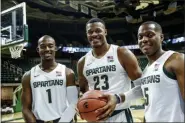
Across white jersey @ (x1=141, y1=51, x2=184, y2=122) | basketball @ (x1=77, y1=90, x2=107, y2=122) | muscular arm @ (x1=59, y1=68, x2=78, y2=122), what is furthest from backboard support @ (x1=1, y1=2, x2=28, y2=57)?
white jersey @ (x1=141, y1=51, x2=184, y2=122)

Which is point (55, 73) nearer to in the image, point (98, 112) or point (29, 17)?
point (98, 112)

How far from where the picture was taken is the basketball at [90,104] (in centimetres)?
229

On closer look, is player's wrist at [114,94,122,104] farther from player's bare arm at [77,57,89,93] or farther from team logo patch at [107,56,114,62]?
player's bare arm at [77,57,89,93]

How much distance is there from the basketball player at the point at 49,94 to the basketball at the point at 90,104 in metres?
0.54

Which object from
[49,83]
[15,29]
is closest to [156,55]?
[49,83]

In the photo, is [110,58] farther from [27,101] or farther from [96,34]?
[27,101]

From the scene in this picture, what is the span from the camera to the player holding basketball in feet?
6.71

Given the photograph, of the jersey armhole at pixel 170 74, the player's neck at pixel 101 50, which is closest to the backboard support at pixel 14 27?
the player's neck at pixel 101 50

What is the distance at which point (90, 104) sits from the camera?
2311mm

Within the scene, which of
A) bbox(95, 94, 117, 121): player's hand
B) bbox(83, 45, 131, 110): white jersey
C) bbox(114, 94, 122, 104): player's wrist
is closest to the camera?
bbox(95, 94, 117, 121): player's hand

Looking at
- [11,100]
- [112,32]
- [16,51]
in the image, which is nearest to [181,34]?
[112,32]

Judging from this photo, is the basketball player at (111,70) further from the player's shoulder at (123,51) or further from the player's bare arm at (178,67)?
the player's bare arm at (178,67)

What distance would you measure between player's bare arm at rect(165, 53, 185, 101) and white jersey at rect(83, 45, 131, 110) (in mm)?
639

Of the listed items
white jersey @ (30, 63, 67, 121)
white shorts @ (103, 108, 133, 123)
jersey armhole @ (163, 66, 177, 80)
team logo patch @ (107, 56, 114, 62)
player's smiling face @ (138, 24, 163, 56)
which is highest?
player's smiling face @ (138, 24, 163, 56)
